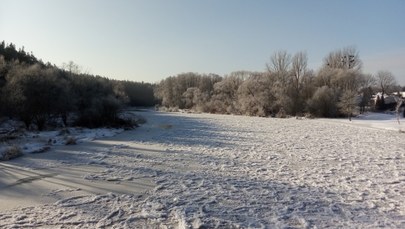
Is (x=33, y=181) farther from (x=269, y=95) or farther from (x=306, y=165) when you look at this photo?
(x=269, y=95)

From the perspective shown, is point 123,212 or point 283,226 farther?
point 123,212

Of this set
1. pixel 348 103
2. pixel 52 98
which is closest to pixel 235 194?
pixel 52 98

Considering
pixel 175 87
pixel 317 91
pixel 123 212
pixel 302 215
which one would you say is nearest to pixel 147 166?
pixel 123 212

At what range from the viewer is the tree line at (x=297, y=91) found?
55.2 metres

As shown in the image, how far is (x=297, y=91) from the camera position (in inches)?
2394

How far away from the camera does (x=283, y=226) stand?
658 centimetres

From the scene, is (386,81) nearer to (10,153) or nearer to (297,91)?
(297,91)

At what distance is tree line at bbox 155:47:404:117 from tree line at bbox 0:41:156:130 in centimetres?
3085

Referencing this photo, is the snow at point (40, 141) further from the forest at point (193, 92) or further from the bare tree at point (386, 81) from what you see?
the bare tree at point (386, 81)

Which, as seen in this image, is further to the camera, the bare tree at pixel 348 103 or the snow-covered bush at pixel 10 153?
the bare tree at pixel 348 103

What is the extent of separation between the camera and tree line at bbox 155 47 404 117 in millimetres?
55219

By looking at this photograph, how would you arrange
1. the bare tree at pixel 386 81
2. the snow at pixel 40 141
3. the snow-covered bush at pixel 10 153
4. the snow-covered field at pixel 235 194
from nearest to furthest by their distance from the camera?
the snow-covered field at pixel 235 194 < the snow-covered bush at pixel 10 153 < the snow at pixel 40 141 < the bare tree at pixel 386 81

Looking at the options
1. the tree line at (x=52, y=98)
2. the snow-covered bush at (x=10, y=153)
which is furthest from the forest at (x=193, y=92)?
the snow-covered bush at (x=10, y=153)

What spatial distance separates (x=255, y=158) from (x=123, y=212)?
7860mm
